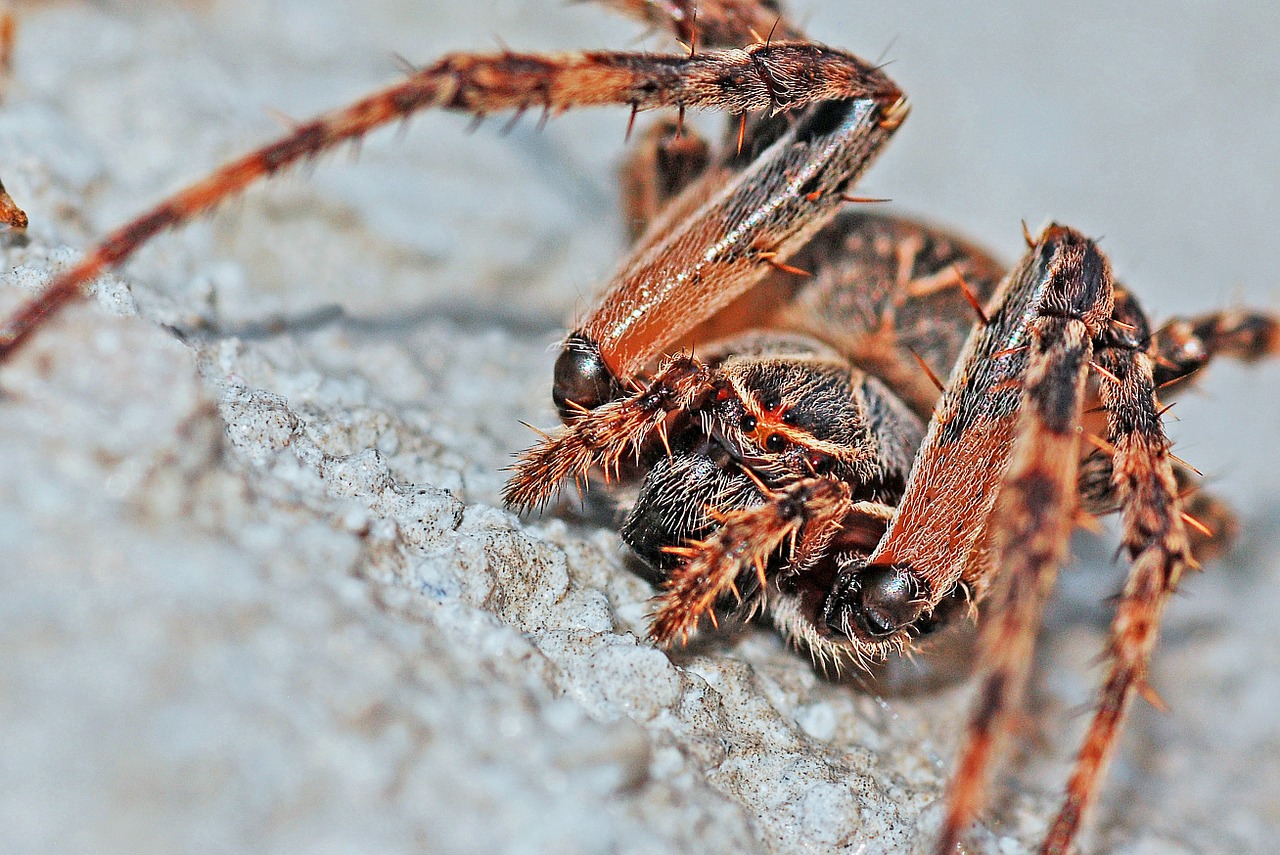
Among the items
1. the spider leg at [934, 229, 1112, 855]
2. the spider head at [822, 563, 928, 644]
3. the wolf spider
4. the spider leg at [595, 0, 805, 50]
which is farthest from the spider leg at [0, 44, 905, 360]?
the spider head at [822, 563, 928, 644]

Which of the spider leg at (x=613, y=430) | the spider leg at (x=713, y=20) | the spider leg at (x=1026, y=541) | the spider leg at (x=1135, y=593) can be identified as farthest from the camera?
the spider leg at (x=713, y=20)

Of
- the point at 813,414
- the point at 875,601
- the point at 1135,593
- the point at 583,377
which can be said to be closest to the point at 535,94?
the point at 583,377

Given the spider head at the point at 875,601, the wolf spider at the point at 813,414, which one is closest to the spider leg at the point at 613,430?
the wolf spider at the point at 813,414


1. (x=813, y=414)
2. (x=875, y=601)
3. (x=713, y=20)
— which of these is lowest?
(x=875, y=601)

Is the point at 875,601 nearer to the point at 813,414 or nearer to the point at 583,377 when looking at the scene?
the point at 813,414

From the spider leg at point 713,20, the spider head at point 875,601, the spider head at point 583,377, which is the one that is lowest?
the spider head at point 875,601

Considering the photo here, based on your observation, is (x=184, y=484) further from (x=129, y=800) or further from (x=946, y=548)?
(x=946, y=548)

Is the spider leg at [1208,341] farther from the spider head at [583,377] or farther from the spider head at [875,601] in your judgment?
the spider head at [583,377]
